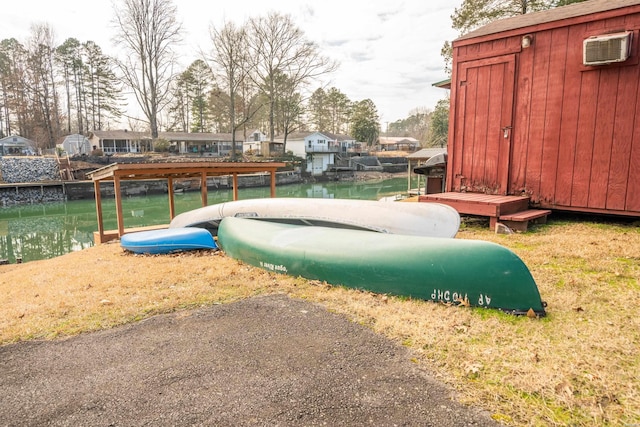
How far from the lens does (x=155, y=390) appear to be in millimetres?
2119

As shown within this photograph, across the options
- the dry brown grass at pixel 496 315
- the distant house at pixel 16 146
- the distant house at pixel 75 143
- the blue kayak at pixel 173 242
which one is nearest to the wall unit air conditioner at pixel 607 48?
the dry brown grass at pixel 496 315

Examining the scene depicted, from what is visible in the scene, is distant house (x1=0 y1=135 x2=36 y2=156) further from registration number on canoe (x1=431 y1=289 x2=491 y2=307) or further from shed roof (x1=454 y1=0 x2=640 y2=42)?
registration number on canoe (x1=431 y1=289 x2=491 y2=307)

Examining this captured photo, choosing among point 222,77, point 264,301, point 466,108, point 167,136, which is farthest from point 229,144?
point 264,301

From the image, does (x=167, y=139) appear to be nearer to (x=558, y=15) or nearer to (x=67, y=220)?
(x=67, y=220)

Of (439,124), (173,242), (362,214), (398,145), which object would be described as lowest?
(173,242)

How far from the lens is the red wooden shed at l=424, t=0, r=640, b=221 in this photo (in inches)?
216

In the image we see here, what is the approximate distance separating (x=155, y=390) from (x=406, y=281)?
2.10 meters

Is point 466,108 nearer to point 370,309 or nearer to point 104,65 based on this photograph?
point 370,309

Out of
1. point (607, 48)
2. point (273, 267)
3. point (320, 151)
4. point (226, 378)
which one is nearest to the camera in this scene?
point (226, 378)

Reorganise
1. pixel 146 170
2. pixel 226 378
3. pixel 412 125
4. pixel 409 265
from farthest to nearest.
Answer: pixel 412 125 < pixel 146 170 < pixel 409 265 < pixel 226 378

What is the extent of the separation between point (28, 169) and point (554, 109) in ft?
96.3

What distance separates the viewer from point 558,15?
6102 millimetres

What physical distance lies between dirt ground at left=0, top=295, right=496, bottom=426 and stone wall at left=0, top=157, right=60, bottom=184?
2753cm

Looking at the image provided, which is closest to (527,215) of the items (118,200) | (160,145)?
(118,200)
